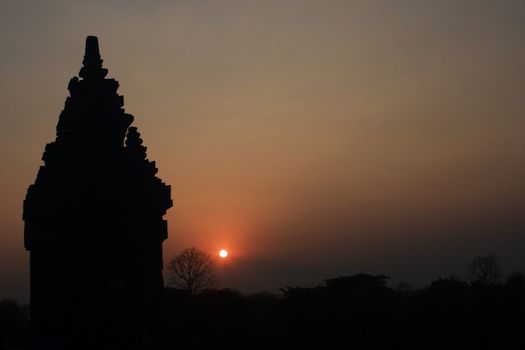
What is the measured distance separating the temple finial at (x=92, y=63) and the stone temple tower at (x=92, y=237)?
0.96 ft

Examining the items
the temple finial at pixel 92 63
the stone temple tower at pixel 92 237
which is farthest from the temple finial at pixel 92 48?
the stone temple tower at pixel 92 237

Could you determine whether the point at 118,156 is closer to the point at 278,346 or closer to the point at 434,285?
the point at 278,346

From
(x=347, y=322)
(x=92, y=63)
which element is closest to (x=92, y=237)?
(x=92, y=63)

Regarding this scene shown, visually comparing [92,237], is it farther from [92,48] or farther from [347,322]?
[347,322]

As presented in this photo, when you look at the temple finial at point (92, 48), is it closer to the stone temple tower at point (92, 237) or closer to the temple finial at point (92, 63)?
the temple finial at point (92, 63)

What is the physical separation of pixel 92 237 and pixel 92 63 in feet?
7.83

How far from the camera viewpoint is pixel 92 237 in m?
9.93

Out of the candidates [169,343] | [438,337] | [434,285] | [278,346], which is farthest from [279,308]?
[169,343]

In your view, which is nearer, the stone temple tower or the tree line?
the stone temple tower

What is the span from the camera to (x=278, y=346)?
15.9 meters

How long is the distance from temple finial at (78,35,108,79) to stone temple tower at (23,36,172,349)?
0.29m

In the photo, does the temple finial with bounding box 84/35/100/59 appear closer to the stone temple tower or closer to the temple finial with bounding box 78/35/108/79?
the temple finial with bounding box 78/35/108/79

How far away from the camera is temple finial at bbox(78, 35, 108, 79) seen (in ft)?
34.7

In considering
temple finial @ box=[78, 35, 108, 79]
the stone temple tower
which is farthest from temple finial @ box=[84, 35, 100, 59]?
the stone temple tower
